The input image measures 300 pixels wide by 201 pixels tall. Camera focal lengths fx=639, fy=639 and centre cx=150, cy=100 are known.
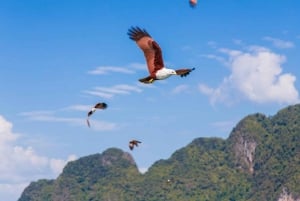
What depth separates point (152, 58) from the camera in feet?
35.7

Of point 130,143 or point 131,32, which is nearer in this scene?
point 131,32

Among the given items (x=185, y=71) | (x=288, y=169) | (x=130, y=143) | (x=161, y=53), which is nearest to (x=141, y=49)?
(x=161, y=53)

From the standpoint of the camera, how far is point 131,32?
11.6 metres

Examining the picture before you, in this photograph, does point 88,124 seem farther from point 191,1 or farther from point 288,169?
point 288,169

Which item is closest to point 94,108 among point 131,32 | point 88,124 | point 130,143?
point 88,124

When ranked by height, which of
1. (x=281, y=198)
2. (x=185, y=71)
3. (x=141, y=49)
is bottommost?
(x=185, y=71)

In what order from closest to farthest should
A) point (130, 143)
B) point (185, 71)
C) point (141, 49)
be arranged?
point (185, 71) → point (141, 49) → point (130, 143)

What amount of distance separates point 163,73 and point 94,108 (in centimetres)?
237

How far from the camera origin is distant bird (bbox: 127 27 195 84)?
1032cm

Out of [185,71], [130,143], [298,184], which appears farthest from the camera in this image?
[298,184]

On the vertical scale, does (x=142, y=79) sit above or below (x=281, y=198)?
below

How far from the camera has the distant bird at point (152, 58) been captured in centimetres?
1032

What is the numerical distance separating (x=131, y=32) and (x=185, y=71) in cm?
176

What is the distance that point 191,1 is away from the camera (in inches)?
419
